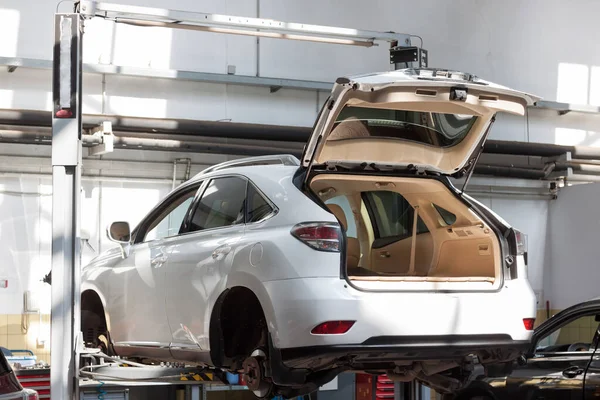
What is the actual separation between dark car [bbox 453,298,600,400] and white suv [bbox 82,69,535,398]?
1.60 meters

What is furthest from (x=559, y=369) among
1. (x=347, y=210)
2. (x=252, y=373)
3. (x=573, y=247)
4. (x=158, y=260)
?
(x=573, y=247)

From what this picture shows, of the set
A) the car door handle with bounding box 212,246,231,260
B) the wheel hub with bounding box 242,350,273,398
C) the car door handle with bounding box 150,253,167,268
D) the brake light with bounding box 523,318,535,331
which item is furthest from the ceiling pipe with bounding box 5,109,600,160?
the brake light with bounding box 523,318,535,331

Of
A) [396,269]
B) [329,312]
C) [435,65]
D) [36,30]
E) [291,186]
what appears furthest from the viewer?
[435,65]

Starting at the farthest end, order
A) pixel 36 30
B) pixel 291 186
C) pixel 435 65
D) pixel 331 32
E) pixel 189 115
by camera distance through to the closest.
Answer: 1. pixel 435 65
2. pixel 189 115
3. pixel 36 30
4. pixel 331 32
5. pixel 291 186

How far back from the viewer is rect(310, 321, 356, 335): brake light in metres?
4.44

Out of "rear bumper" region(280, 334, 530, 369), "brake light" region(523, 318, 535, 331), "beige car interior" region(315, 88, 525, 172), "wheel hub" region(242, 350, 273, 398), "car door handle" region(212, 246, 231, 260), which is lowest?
"wheel hub" region(242, 350, 273, 398)

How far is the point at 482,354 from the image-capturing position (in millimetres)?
4941

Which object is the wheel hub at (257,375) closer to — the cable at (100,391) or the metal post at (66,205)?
the metal post at (66,205)

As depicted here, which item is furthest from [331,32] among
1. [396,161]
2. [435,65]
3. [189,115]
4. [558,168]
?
[558,168]

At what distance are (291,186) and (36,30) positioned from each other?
6.49 m

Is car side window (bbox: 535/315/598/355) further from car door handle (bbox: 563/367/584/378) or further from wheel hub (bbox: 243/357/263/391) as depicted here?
wheel hub (bbox: 243/357/263/391)

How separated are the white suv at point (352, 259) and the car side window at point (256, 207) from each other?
0.01 meters

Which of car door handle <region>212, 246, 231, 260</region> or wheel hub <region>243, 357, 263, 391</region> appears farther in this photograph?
car door handle <region>212, 246, 231, 260</region>

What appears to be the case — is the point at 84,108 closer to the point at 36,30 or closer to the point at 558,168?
the point at 36,30
